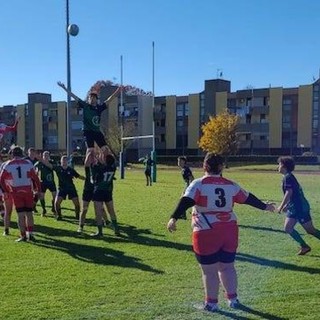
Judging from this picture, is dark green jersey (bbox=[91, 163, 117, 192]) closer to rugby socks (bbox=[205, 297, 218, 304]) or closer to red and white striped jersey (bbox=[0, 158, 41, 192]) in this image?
red and white striped jersey (bbox=[0, 158, 41, 192])

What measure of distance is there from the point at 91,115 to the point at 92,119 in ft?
0.30

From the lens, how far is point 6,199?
11625mm

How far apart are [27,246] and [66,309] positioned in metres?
4.21

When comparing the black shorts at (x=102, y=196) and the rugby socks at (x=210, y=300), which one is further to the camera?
the black shorts at (x=102, y=196)

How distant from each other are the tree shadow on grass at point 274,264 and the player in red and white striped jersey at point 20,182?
425cm

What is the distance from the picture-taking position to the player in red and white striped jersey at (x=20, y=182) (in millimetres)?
10523

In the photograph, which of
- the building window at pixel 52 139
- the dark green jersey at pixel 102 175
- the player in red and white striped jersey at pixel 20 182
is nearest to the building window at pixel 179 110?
the building window at pixel 52 139

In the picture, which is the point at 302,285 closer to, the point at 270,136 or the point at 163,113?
the point at 270,136

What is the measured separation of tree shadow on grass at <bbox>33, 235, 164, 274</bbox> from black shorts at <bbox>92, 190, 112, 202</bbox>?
1.11 metres

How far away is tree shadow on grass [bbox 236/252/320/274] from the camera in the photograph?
8406 millimetres

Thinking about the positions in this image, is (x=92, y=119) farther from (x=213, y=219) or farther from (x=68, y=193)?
(x=213, y=219)

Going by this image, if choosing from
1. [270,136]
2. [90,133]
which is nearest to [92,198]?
[90,133]

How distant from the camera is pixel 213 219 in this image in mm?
6125

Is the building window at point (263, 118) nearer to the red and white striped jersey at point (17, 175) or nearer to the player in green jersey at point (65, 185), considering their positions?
the player in green jersey at point (65, 185)
